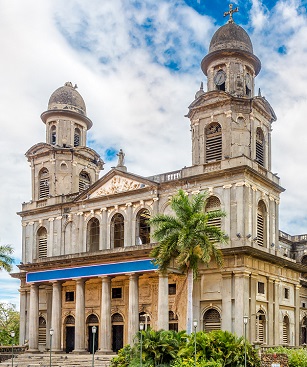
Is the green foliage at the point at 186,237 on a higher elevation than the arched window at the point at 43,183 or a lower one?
lower

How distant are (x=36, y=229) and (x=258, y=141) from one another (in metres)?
20.2

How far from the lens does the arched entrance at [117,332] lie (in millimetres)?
42500

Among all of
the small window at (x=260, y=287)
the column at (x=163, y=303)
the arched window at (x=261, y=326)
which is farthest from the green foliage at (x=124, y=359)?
the small window at (x=260, y=287)

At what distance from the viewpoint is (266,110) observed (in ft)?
137

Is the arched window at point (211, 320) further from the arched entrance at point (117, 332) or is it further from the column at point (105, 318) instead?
the arched entrance at point (117, 332)

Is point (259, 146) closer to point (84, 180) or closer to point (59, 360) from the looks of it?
point (84, 180)

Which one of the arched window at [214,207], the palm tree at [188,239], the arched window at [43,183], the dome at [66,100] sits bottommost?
the palm tree at [188,239]

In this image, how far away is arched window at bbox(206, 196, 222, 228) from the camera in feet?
126

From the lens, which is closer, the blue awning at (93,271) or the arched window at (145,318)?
the blue awning at (93,271)

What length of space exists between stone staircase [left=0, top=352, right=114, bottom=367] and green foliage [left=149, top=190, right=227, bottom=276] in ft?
25.9

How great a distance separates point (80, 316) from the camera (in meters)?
42.3

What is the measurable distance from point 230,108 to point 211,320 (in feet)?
46.2

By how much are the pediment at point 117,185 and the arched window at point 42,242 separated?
256 inches

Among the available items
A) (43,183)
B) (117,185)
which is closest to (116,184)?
(117,185)
